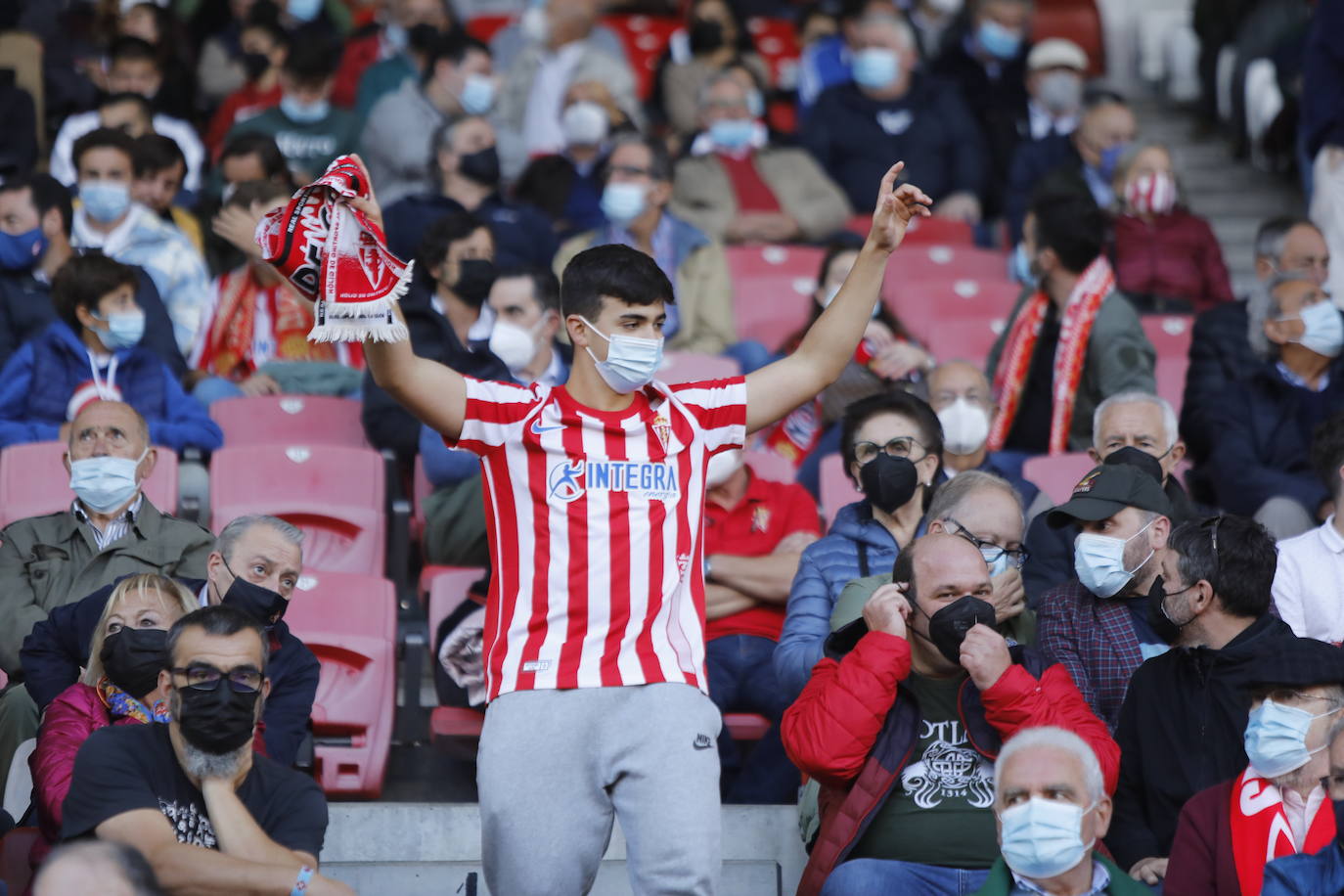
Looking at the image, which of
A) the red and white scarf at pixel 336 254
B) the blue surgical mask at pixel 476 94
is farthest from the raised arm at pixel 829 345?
the blue surgical mask at pixel 476 94

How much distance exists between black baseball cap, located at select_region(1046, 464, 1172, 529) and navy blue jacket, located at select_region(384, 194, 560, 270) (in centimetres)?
354

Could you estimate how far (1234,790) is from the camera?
14.5 feet

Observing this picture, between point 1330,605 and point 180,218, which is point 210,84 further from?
point 1330,605

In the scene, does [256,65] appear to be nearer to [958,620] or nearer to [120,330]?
[120,330]

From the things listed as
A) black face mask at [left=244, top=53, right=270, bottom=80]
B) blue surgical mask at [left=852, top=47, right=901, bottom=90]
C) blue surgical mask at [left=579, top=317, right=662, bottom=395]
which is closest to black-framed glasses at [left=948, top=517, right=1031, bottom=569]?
blue surgical mask at [left=579, top=317, right=662, bottom=395]

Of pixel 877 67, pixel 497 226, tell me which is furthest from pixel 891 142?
pixel 497 226

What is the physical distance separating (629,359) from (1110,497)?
185cm

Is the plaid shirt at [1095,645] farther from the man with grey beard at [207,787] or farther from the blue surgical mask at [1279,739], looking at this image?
the man with grey beard at [207,787]

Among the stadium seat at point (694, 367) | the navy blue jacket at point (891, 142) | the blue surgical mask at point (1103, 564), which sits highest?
the navy blue jacket at point (891, 142)

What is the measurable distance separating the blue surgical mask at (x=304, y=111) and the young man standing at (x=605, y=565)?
624 cm

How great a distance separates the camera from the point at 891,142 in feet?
33.3

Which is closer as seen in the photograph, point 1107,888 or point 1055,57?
point 1107,888

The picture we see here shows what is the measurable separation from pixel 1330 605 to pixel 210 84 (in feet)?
26.4

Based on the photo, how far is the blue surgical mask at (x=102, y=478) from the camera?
579cm
